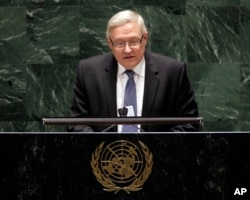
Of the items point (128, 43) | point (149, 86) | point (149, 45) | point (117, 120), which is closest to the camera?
point (117, 120)

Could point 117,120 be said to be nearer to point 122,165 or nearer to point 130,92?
point 122,165

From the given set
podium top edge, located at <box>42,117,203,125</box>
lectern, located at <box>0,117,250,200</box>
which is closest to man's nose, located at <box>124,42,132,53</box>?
podium top edge, located at <box>42,117,203,125</box>

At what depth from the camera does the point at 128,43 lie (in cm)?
415

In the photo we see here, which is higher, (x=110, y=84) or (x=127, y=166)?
(x=110, y=84)

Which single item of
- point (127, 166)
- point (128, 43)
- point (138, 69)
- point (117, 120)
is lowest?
point (127, 166)

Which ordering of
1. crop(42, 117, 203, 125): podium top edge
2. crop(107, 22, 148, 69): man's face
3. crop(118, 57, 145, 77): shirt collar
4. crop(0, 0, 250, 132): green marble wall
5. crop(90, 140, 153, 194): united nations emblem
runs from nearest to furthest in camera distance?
crop(90, 140, 153, 194): united nations emblem
crop(42, 117, 203, 125): podium top edge
crop(107, 22, 148, 69): man's face
crop(118, 57, 145, 77): shirt collar
crop(0, 0, 250, 132): green marble wall

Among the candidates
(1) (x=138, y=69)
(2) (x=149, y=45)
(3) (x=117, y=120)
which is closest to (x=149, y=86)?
(1) (x=138, y=69)

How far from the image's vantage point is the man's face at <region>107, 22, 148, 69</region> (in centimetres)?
413

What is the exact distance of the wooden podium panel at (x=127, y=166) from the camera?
3.14 metres

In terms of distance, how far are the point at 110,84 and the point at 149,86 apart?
0.22 meters

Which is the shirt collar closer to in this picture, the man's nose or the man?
the man

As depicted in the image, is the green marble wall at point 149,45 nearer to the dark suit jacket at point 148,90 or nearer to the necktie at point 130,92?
the dark suit jacket at point 148,90

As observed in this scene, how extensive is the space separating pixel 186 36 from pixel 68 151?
10.7 feet

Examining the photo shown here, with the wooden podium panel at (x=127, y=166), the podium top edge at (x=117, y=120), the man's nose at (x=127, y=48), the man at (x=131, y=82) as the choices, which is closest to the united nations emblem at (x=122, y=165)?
the wooden podium panel at (x=127, y=166)
